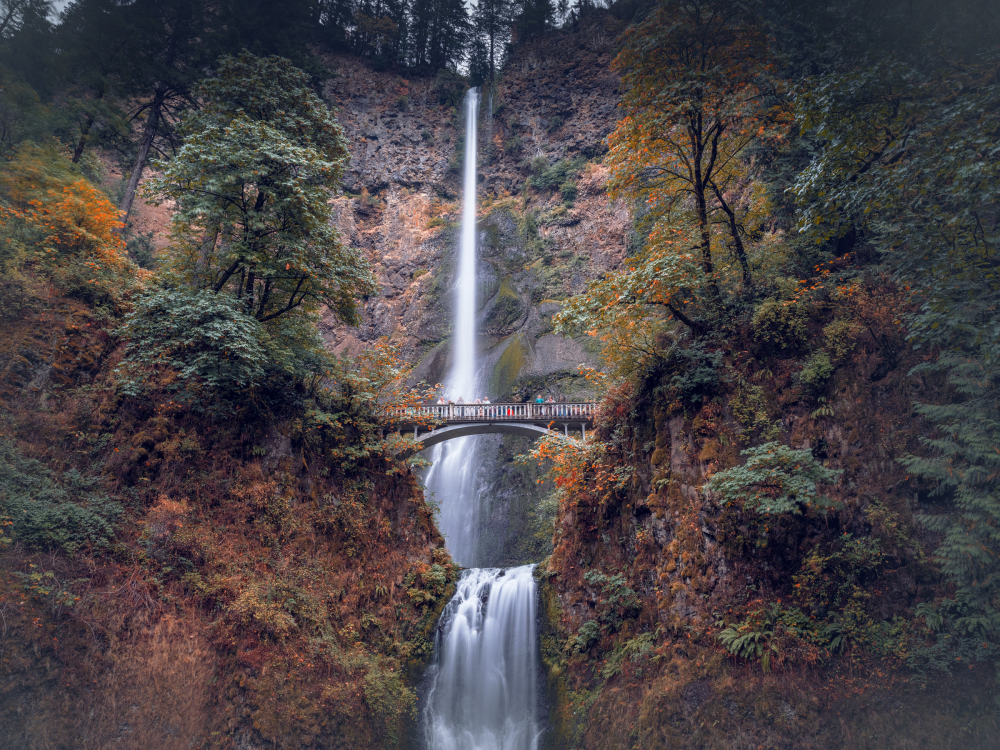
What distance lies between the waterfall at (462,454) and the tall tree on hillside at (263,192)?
14821mm

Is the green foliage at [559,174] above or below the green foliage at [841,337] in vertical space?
above

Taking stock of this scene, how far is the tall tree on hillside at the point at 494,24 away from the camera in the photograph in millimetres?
46969

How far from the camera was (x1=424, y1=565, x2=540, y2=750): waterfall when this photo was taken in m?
12.1

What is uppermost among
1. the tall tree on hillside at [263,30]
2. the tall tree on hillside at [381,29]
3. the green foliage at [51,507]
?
the tall tree on hillside at [381,29]

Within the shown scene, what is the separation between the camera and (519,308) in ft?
106


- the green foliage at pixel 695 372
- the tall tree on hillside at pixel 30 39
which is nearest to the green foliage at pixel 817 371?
the green foliage at pixel 695 372

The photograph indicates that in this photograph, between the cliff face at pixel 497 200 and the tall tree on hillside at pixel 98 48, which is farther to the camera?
the cliff face at pixel 497 200

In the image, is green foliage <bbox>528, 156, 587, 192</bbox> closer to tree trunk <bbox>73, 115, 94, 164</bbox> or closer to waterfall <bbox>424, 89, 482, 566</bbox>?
waterfall <bbox>424, 89, 482, 566</bbox>

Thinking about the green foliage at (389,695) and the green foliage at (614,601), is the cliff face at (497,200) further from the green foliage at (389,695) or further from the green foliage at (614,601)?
the green foliage at (389,695)

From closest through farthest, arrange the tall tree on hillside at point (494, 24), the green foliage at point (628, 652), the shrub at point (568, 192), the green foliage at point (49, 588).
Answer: the green foliage at point (49, 588) → the green foliage at point (628, 652) → the shrub at point (568, 192) → the tall tree on hillside at point (494, 24)

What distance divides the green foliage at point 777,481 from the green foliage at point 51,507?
1077cm

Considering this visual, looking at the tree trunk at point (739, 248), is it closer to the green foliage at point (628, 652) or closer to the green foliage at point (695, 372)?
the green foliage at point (695, 372)

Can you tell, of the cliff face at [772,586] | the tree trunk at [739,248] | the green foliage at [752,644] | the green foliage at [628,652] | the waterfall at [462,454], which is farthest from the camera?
the waterfall at [462,454]

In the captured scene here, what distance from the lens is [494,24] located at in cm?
4712
